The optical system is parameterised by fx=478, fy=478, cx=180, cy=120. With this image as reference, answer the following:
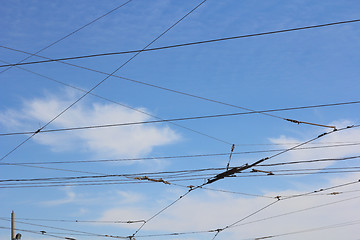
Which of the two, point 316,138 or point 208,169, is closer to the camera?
point 316,138

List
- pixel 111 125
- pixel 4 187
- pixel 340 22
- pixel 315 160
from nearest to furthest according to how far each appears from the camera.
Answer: pixel 340 22 < pixel 315 160 < pixel 111 125 < pixel 4 187

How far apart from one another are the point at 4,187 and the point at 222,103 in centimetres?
1034

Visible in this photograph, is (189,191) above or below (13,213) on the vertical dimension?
below

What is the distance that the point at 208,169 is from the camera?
1839 centimetres

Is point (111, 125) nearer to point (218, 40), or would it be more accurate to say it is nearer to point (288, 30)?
point (218, 40)

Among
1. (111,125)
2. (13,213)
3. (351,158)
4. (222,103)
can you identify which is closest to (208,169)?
(222,103)

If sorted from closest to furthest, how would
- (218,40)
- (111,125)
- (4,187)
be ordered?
1. (218,40)
2. (111,125)
3. (4,187)

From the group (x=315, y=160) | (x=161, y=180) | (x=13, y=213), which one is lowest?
(x=315, y=160)

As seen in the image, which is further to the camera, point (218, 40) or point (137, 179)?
point (137, 179)

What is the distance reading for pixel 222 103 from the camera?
18.5 m

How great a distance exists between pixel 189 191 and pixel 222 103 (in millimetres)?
5538

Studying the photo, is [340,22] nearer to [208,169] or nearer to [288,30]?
[288,30]

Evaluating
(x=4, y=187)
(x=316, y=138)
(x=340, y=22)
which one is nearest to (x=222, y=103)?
(x=316, y=138)

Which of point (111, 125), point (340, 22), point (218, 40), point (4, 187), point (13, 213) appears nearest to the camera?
point (340, 22)
